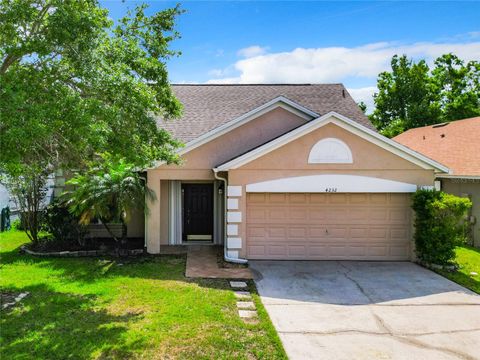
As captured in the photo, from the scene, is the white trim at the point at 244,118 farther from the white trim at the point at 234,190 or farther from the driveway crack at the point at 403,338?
the driveway crack at the point at 403,338

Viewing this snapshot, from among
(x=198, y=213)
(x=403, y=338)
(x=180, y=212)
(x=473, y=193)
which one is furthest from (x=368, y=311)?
(x=473, y=193)

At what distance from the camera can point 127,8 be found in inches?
358

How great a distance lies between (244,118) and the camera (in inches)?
536

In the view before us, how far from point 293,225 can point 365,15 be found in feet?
24.5

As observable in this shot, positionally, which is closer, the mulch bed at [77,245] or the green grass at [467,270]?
the green grass at [467,270]

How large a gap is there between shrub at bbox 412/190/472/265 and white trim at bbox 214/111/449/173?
1.20 m

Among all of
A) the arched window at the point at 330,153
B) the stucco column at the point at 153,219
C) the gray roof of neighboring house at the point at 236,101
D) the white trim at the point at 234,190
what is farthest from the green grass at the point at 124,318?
the gray roof of neighboring house at the point at 236,101

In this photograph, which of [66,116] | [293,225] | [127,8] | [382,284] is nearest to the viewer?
[66,116]

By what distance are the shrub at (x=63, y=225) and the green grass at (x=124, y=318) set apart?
241 centimetres

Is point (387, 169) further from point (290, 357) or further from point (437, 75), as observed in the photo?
point (437, 75)

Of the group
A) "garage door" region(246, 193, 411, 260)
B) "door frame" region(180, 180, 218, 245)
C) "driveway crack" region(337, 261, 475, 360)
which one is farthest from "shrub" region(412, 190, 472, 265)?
"door frame" region(180, 180, 218, 245)

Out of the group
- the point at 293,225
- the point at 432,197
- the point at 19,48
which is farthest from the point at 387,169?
the point at 19,48

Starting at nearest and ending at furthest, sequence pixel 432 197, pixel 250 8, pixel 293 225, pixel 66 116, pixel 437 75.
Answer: pixel 66 116
pixel 432 197
pixel 293 225
pixel 250 8
pixel 437 75

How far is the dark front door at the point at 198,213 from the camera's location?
1459cm
